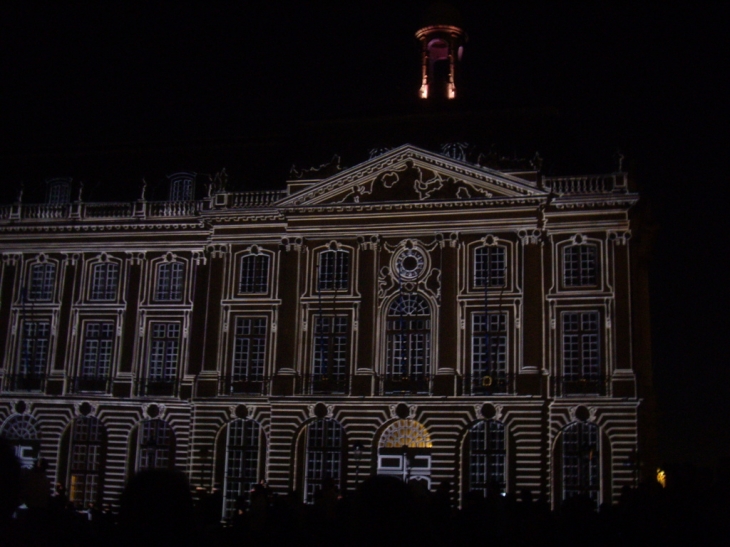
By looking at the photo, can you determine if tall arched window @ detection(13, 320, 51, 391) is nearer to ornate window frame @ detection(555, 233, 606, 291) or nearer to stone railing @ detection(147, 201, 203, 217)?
stone railing @ detection(147, 201, 203, 217)

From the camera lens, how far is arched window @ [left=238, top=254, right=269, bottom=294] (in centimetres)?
4628

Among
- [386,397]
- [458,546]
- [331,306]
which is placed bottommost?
[458,546]

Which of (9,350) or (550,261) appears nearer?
(550,261)

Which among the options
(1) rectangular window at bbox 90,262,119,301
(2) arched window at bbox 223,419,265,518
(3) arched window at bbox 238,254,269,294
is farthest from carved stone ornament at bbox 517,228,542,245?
(1) rectangular window at bbox 90,262,119,301

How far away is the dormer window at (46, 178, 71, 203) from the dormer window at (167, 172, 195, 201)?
219 inches

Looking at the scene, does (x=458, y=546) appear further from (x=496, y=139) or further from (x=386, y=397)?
(x=496, y=139)

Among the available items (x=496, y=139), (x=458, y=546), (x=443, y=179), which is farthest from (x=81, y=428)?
(x=458, y=546)

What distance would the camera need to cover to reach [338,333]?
44.3m

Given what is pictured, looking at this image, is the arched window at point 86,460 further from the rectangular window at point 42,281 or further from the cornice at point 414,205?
the cornice at point 414,205

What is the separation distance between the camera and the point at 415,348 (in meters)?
43.4

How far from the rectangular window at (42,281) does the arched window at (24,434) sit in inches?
232

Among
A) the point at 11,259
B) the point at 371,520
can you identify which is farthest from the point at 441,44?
the point at 371,520

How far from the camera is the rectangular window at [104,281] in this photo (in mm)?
48625

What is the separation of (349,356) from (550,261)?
9.61 metres
